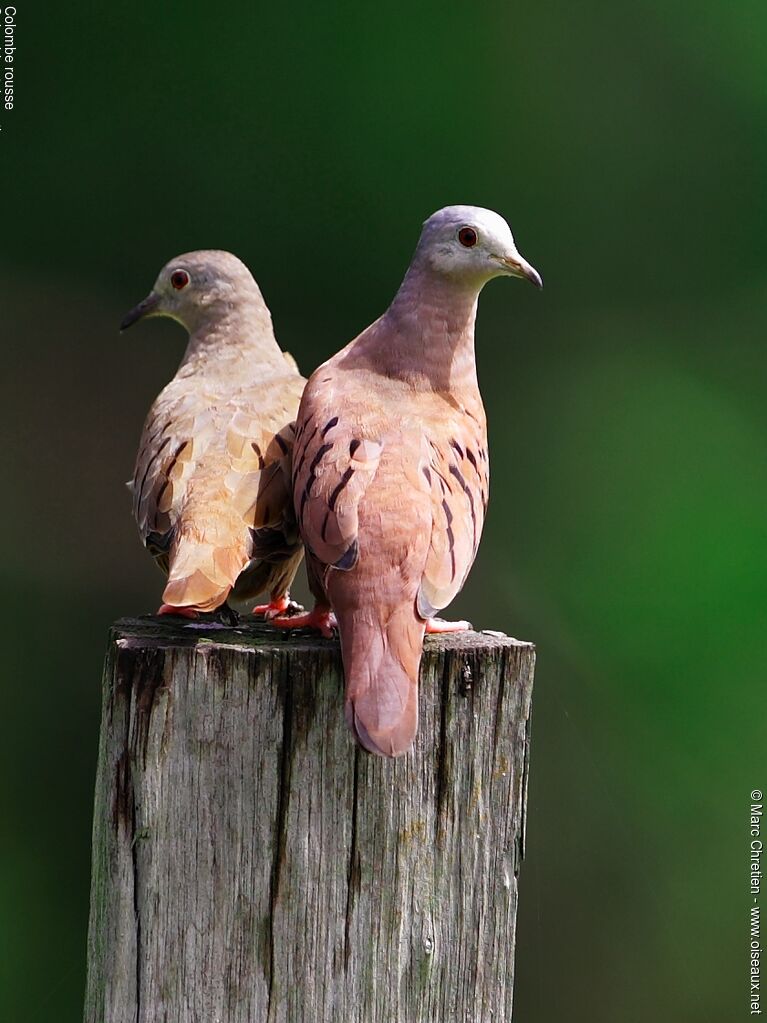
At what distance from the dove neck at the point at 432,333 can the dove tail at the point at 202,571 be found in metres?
0.52

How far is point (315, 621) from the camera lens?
98.5 inches

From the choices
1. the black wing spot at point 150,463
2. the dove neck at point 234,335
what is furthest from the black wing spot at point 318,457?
the dove neck at point 234,335

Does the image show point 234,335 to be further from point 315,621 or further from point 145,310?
point 315,621

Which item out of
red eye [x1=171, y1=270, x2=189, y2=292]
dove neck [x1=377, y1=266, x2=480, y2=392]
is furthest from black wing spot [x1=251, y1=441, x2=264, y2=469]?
red eye [x1=171, y1=270, x2=189, y2=292]

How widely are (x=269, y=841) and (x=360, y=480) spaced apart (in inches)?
25.4

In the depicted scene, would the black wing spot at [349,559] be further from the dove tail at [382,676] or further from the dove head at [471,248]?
the dove head at [471,248]

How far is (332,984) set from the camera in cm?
222

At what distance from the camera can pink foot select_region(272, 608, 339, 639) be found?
8.14 feet

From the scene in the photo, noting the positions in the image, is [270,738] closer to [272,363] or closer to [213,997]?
[213,997]

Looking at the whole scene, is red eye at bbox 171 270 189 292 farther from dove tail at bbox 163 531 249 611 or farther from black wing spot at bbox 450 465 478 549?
black wing spot at bbox 450 465 478 549

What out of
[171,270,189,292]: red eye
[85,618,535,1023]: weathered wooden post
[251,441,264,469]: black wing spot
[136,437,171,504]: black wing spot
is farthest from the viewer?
[171,270,189,292]: red eye

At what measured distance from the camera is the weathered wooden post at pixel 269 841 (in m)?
2.19

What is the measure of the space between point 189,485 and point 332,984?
106 cm

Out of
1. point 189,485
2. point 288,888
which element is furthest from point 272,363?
point 288,888
